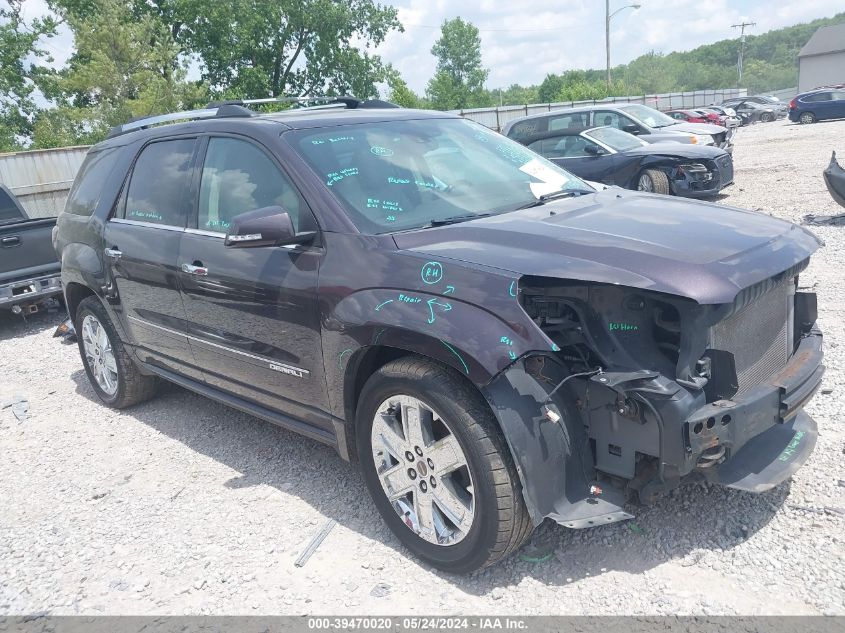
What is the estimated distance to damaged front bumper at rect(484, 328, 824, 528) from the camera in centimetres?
256

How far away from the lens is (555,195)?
385cm

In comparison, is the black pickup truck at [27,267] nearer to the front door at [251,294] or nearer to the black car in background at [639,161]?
the front door at [251,294]

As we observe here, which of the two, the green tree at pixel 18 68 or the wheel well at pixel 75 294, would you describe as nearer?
the wheel well at pixel 75 294

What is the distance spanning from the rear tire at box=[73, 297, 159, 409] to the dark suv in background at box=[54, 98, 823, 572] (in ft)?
3.94

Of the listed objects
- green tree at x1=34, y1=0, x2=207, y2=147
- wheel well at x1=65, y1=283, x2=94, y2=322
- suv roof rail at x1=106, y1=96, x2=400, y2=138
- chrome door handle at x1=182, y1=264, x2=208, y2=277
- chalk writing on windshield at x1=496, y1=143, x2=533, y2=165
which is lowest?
wheel well at x1=65, y1=283, x2=94, y2=322

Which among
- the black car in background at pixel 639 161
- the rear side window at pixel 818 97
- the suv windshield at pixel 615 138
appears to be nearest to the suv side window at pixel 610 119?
the suv windshield at pixel 615 138

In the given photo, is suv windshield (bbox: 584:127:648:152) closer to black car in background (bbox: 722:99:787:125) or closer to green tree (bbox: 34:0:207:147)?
green tree (bbox: 34:0:207:147)

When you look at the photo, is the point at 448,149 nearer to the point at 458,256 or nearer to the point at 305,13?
the point at 458,256

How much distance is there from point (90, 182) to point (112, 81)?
16065mm

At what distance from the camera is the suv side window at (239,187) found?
3529 millimetres

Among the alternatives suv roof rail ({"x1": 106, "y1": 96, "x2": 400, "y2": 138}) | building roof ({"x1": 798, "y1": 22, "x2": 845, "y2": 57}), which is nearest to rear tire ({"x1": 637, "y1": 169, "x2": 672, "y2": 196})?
suv roof rail ({"x1": 106, "y1": 96, "x2": 400, "y2": 138})

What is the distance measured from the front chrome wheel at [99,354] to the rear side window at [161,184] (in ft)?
3.69

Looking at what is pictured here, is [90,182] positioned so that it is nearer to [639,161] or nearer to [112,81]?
[639,161]

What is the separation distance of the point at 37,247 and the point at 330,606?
7095 millimetres
